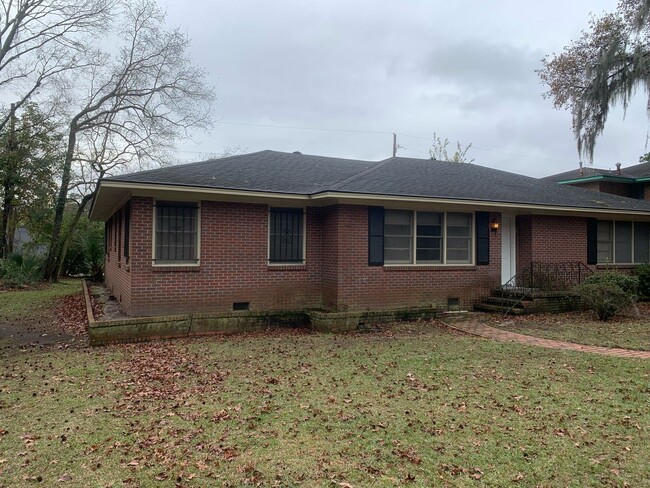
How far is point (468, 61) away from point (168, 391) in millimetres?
21733

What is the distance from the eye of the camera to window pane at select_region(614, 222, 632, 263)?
47.1 feet

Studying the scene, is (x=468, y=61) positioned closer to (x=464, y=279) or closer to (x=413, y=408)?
(x=464, y=279)

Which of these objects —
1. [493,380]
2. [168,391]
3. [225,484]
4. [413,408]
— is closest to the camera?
[225,484]

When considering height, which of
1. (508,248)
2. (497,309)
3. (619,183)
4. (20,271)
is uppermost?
(619,183)

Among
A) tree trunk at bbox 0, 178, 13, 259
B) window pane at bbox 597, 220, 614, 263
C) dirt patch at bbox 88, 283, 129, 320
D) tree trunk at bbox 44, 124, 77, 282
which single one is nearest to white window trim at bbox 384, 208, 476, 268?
window pane at bbox 597, 220, 614, 263

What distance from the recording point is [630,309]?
38.3ft

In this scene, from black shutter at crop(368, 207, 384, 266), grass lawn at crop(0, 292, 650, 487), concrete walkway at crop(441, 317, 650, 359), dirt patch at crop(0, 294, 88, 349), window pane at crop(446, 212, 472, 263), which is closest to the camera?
grass lawn at crop(0, 292, 650, 487)

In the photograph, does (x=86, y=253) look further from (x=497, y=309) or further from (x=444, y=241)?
(x=497, y=309)

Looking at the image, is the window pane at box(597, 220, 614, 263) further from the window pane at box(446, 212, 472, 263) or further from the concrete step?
the window pane at box(446, 212, 472, 263)

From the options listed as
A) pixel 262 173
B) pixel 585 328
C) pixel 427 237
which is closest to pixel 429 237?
pixel 427 237

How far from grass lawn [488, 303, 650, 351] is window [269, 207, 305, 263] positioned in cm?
477

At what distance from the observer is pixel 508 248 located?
13.0m

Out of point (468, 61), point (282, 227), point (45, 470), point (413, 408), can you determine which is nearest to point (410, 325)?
point (282, 227)

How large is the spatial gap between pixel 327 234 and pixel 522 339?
4.74m
